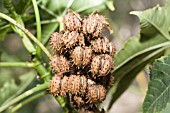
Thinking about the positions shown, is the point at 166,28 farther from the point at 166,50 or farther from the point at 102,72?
the point at 102,72

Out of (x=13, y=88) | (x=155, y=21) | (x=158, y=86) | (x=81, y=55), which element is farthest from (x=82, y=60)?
(x=13, y=88)

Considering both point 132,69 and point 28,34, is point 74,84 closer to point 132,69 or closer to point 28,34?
point 28,34

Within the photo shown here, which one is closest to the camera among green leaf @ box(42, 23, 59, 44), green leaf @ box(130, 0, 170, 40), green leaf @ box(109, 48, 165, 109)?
green leaf @ box(130, 0, 170, 40)

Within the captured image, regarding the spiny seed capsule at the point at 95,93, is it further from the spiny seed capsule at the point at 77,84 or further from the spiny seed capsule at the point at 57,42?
the spiny seed capsule at the point at 57,42

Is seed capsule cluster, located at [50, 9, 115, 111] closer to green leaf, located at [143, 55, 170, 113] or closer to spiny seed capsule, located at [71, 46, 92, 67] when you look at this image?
spiny seed capsule, located at [71, 46, 92, 67]

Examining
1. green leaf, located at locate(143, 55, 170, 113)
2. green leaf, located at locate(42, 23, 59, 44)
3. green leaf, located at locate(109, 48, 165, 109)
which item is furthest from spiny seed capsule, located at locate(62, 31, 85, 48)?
green leaf, located at locate(42, 23, 59, 44)

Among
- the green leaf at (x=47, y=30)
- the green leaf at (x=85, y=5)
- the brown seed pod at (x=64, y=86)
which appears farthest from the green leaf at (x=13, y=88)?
the brown seed pod at (x=64, y=86)

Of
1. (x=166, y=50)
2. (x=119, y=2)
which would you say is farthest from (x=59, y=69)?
(x=119, y=2)
